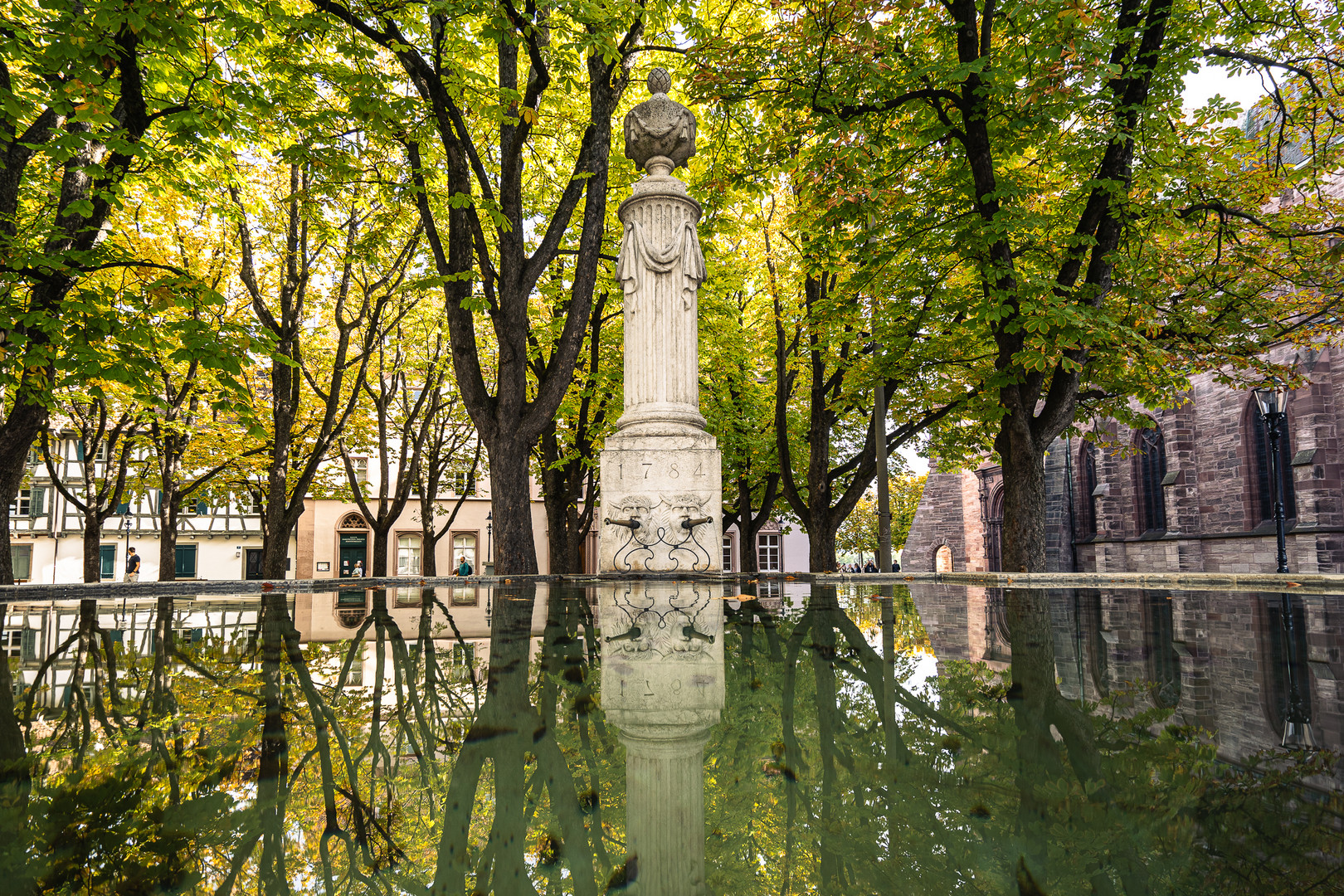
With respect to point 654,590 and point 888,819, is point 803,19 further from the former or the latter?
point 888,819

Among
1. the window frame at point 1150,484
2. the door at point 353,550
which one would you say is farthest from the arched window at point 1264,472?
the door at point 353,550

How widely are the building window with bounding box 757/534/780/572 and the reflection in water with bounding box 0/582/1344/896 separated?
36.3 meters

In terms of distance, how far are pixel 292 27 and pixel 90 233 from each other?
10.4ft

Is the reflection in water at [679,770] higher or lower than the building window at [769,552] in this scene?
higher

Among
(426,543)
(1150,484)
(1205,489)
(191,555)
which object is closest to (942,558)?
(1150,484)

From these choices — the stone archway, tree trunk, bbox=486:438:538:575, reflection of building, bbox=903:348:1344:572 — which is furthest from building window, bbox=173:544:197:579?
the stone archway

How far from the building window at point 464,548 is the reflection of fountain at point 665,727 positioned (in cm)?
3280

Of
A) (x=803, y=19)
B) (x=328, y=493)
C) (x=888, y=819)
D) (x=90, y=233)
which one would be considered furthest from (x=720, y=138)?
(x=328, y=493)

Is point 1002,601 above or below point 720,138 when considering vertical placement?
below

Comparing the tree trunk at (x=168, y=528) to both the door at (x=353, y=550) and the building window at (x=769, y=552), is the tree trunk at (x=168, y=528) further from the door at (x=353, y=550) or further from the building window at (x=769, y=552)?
the building window at (x=769, y=552)

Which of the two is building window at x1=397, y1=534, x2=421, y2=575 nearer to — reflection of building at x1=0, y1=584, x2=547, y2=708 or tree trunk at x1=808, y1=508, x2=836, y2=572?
tree trunk at x1=808, y1=508, x2=836, y2=572

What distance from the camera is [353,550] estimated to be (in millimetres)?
34031

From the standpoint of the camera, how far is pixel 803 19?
8.23 m

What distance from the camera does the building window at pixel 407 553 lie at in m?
34.3
